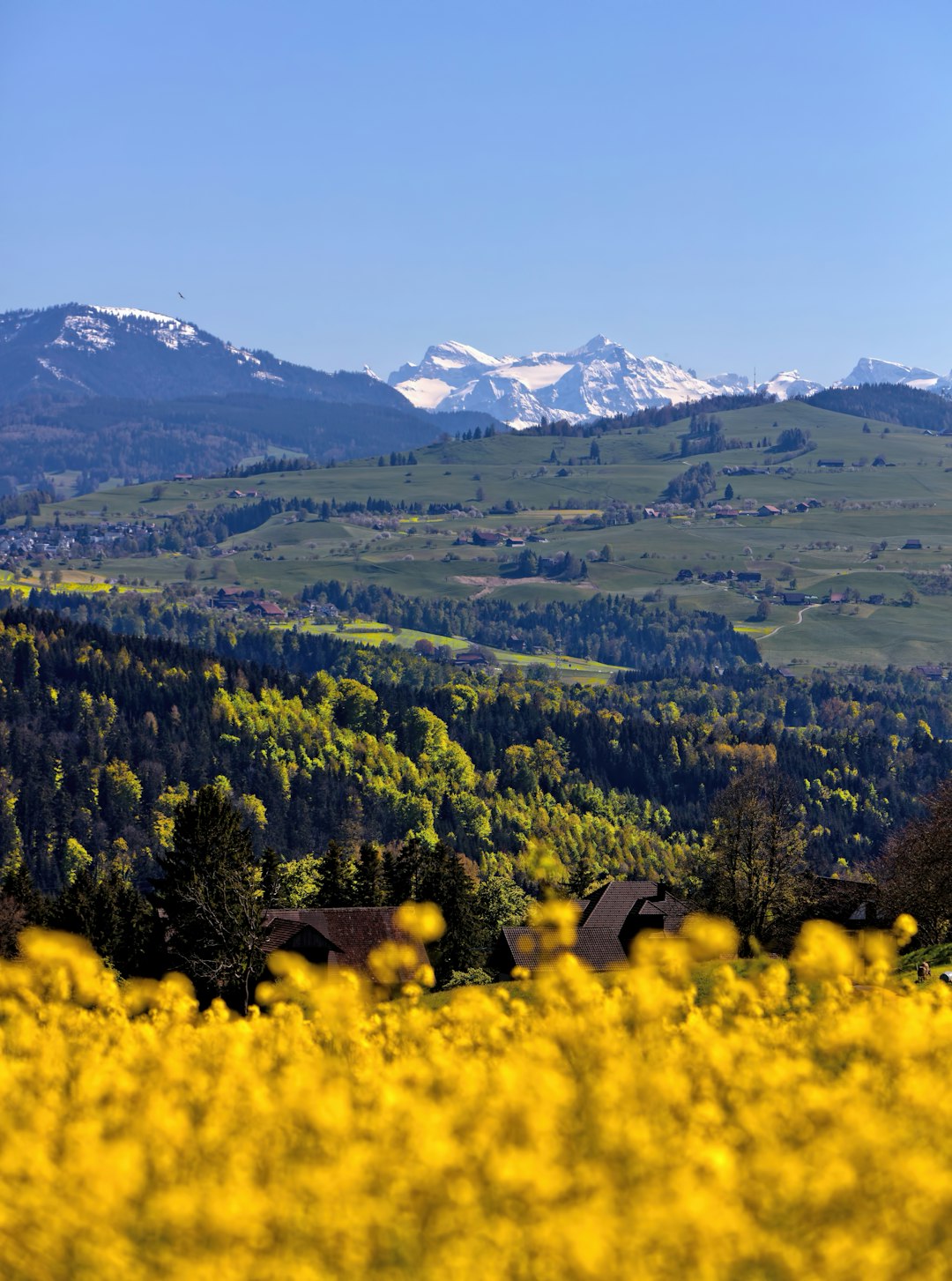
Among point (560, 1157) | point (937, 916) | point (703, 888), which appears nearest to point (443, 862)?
point (703, 888)

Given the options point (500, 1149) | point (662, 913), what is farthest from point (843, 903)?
point (500, 1149)

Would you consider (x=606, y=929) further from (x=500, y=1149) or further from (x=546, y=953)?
(x=500, y=1149)

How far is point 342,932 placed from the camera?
365 ft

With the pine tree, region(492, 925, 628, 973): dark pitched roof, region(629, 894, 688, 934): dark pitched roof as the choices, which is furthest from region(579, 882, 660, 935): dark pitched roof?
the pine tree

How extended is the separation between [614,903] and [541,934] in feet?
24.6

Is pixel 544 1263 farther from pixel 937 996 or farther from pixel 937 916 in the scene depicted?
pixel 937 916

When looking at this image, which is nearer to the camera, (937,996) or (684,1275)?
(684,1275)

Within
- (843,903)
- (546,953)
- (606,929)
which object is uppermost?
(843,903)

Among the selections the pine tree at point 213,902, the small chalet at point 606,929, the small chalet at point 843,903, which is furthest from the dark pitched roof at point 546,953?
the pine tree at point 213,902

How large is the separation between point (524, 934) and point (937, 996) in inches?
2175

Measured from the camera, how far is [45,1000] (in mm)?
83625

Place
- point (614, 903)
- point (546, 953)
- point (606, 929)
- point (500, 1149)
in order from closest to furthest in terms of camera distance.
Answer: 1. point (500, 1149)
2. point (546, 953)
3. point (606, 929)
4. point (614, 903)

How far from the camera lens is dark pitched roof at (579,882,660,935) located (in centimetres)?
11881

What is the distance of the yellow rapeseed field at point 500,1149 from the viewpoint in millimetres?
50719
